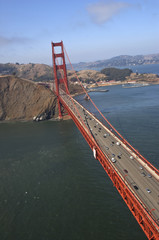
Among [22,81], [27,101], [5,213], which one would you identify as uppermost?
[22,81]

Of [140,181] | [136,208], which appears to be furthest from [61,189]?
[136,208]

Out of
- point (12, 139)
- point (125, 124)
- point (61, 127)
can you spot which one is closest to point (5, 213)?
point (12, 139)

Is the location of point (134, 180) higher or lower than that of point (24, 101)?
lower

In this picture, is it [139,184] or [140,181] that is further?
[140,181]

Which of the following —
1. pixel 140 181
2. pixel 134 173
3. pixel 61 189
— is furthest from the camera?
pixel 61 189

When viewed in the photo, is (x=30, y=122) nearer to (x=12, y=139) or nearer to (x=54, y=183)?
(x=12, y=139)

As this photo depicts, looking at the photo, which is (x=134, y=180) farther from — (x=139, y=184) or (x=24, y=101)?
(x=24, y=101)
